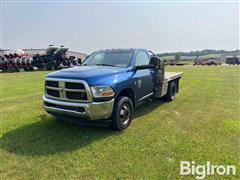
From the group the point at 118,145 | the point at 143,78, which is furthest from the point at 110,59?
the point at 118,145

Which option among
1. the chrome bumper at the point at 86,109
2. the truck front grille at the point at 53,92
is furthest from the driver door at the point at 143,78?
the truck front grille at the point at 53,92

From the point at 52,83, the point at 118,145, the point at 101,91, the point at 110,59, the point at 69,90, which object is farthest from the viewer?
the point at 110,59

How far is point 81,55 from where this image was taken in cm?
6047

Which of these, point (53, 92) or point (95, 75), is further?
point (53, 92)

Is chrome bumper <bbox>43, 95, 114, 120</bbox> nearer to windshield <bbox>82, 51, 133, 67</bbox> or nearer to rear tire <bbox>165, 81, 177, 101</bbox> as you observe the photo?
windshield <bbox>82, 51, 133, 67</bbox>

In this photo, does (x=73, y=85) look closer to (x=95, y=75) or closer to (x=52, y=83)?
(x=95, y=75)

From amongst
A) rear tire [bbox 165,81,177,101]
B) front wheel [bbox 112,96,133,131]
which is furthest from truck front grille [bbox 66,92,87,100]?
rear tire [bbox 165,81,177,101]

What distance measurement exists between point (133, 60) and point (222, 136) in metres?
2.66

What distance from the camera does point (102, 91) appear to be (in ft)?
14.6

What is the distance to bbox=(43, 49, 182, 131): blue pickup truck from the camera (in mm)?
4402

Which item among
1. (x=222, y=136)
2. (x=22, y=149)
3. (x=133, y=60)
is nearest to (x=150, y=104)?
(x=133, y=60)
